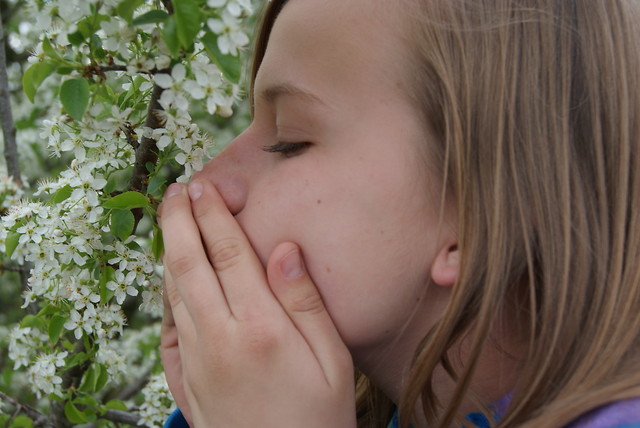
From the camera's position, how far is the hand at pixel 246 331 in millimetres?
1410

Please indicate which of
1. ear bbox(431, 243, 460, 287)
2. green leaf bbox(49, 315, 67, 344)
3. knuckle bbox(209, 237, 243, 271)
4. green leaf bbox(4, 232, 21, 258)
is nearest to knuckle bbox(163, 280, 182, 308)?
knuckle bbox(209, 237, 243, 271)

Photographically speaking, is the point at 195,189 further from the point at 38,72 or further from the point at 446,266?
the point at 446,266

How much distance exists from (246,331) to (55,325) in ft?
1.75

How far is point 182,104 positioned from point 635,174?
88 cm

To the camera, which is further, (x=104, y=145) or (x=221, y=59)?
(x=104, y=145)

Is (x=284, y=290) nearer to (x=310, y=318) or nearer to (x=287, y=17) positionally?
(x=310, y=318)

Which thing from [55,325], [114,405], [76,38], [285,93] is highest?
[76,38]

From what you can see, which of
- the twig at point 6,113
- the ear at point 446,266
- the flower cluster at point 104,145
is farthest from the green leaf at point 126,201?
the twig at point 6,113

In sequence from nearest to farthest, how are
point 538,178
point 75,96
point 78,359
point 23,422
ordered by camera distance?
1. point 75,96
2. point 538,178
3. point 78,359
4. point 23,422

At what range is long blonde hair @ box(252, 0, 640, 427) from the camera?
136 centimetres

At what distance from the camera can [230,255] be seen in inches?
58.8

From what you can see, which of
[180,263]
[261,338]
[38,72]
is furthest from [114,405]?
[38,72]

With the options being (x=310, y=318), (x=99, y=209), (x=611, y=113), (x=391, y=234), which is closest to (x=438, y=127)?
(x=391, y=234)

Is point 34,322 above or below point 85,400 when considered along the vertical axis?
above
